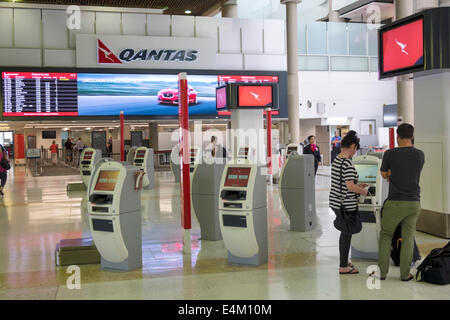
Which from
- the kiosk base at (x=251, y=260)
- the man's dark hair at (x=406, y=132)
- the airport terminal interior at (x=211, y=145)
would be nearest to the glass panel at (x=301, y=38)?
the airport terminal interior at (x=211, y=145)

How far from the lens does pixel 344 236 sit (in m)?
5.20

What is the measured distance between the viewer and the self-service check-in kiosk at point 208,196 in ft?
24.1

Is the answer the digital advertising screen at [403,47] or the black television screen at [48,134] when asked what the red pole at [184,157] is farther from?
the black television screen at [48,134]

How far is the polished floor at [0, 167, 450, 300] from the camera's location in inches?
189

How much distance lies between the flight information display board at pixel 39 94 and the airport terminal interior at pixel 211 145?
54mm

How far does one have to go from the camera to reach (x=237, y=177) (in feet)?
18.9

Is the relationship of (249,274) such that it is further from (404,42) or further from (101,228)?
(404,42)

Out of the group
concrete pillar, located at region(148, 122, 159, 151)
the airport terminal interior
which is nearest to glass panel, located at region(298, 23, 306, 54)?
the airport terminal interior

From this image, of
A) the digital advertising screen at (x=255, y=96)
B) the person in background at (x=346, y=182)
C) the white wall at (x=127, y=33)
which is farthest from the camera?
the white wall at (x=127, y=33)

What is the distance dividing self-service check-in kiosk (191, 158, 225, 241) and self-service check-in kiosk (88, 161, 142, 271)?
5.62 feet

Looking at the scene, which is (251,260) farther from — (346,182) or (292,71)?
(292,71)

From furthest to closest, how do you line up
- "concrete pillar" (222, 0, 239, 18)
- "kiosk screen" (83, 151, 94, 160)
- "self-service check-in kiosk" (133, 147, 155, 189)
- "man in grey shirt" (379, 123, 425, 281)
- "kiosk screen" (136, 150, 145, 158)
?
"concrete pillar" (222, 0, 239, 18), "kiosk screen" (136, 150, 145, 158), "self-service check-in kiosk" (133, 147, 155, 189), "kiosk screen" (83, 151, 94, 160), "man in grey shirt" (379, 123, 425, 281)

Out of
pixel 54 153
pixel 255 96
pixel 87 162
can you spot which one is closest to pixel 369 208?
pixel 255 96

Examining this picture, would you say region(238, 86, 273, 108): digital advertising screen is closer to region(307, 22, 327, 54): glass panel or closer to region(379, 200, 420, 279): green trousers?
region(379, 200, 420, 279): green trousers
